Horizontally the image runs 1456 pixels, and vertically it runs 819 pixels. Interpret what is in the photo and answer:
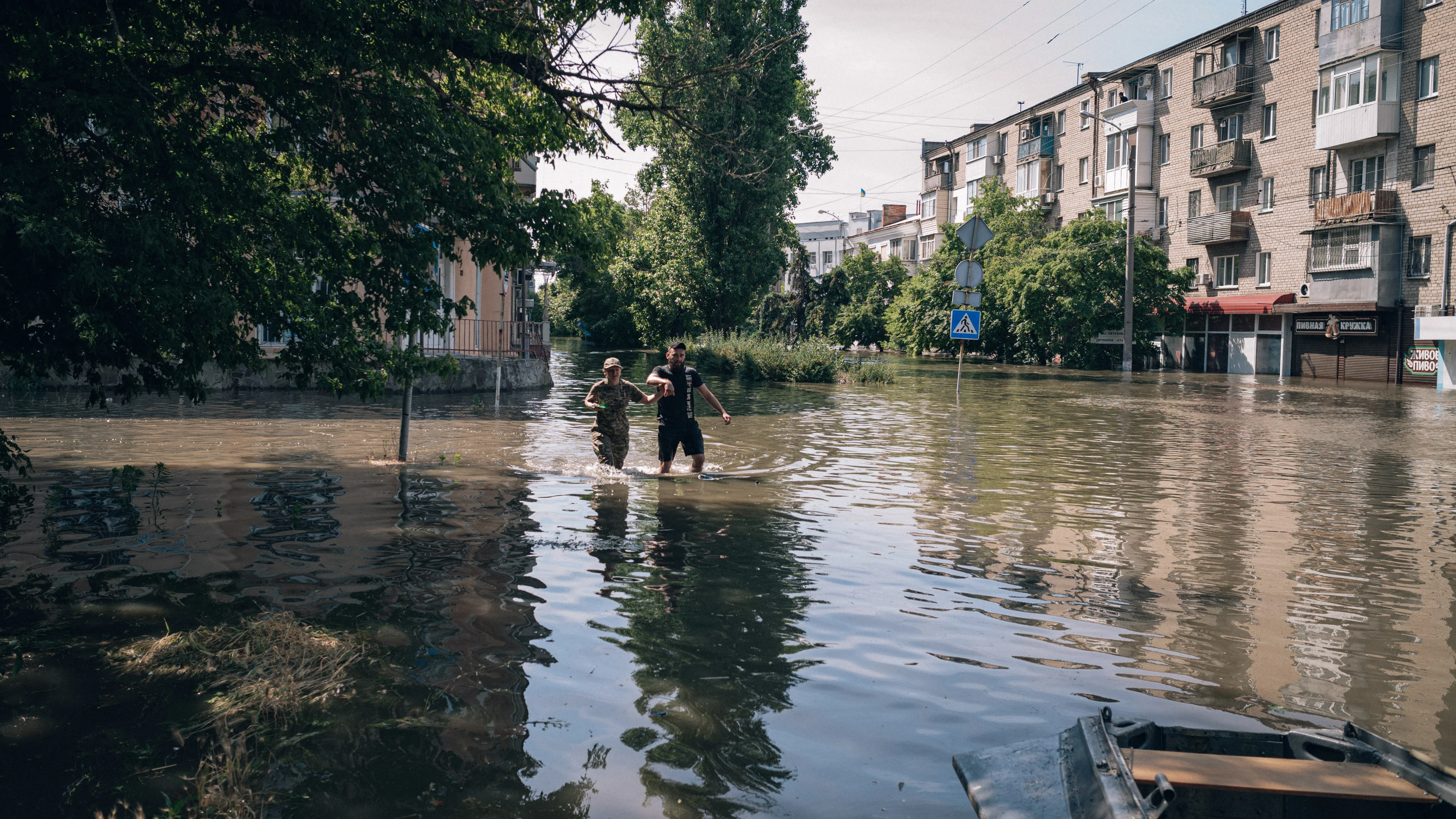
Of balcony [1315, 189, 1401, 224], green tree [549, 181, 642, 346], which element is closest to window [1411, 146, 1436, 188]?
balcony [1315, 189, 1401, 224]

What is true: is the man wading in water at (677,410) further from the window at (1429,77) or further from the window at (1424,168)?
the window at (1429,77)

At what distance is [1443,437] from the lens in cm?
1827

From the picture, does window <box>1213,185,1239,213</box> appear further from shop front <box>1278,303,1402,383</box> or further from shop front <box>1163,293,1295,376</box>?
shop front <box>1278,303,1402,383</box>

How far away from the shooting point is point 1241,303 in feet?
144

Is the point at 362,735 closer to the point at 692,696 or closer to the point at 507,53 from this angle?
the point at 692,696

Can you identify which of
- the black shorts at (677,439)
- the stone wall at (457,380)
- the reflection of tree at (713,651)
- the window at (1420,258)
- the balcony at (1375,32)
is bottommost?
the reflection of tree at (713,651)

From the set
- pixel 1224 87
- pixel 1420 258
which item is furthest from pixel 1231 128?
pixel 1420 258

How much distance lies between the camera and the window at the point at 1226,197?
152 feet

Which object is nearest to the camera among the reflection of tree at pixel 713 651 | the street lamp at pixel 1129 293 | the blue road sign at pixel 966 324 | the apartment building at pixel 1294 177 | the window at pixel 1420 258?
the reflection of tree at pixel 713 651

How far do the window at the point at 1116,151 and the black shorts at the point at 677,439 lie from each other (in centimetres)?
4654

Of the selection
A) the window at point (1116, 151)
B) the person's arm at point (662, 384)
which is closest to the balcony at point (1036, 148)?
the window at point (1116, 151)

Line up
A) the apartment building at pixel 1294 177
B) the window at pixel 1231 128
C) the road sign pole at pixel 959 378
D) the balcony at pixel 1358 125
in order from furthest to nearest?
1. the window at pixel 1231 128
2. the balcony at pixel 1358 125
3. the apartment building at pixel 1294 177
4. the road sign pole at pixel 959 378

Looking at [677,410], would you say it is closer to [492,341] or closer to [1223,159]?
[492,341]

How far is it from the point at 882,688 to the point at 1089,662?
4.12 feet
